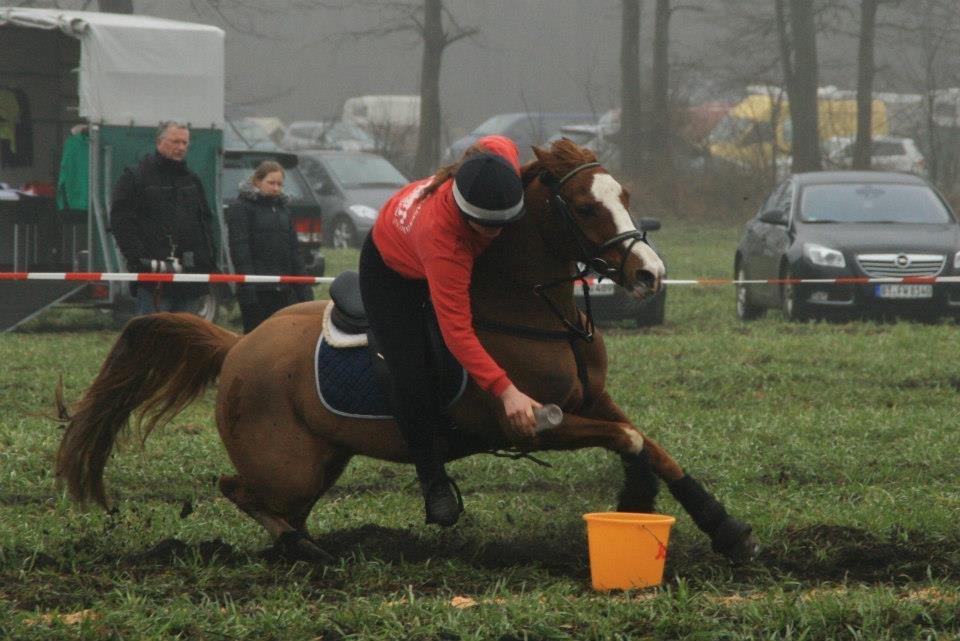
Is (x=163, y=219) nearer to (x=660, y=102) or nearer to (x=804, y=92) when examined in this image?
(x=804, y=92)

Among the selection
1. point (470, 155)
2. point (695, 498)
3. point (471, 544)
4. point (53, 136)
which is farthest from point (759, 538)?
point (53, 136)

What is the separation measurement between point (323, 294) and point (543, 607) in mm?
14823

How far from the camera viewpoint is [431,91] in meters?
36.3

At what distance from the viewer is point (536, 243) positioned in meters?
6.24

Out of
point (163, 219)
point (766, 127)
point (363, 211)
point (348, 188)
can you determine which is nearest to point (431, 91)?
point (766, 127)

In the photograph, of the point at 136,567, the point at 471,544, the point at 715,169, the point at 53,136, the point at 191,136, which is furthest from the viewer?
the point at 715,169

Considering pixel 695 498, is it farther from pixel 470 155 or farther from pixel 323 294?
pixel 323 294

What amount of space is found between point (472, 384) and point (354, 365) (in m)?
0.51

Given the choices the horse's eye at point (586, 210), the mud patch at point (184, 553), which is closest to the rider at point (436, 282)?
the horse's eye at point (586, 210)

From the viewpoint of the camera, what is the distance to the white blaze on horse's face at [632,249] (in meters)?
5.79

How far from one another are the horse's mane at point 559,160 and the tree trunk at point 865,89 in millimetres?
28393

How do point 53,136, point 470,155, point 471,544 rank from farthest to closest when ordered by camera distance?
point 53,136, point 471,544, point 470,155

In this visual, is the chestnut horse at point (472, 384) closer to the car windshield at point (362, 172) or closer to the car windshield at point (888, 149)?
the car windshield at point (362, 172)

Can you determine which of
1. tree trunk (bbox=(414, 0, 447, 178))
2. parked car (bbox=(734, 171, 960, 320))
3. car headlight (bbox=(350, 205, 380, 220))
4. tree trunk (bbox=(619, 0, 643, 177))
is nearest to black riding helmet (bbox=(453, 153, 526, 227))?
parked car (bbox=(734, 171, 960, 320))
